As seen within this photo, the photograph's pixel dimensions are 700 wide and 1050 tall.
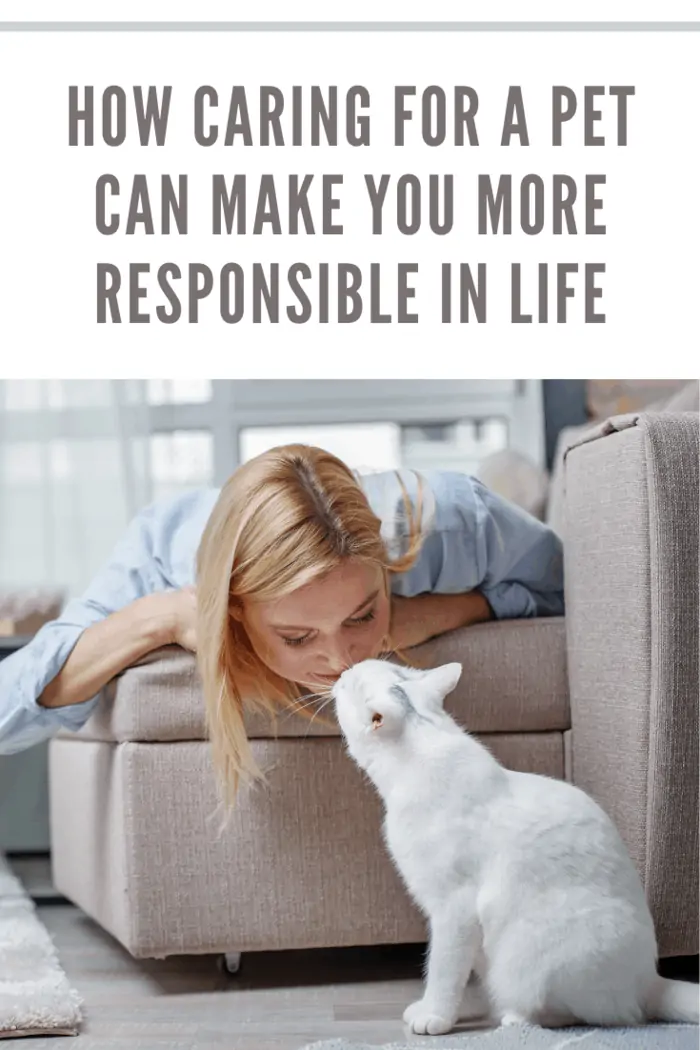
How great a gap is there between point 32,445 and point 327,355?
166 cm

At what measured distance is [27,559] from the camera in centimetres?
294

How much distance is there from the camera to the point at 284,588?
1.36 meters

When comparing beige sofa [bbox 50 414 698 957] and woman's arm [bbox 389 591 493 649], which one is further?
woman's arm [bbox 389 591 493 649]

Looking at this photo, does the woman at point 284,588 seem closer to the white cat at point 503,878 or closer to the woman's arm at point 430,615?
the woman's arm at point 430,615

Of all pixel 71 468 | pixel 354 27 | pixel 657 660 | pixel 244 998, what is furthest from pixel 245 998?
pixel 71 468

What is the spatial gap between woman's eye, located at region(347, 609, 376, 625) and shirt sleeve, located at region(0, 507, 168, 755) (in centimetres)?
36

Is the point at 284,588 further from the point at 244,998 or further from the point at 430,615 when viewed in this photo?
the point at 244,998

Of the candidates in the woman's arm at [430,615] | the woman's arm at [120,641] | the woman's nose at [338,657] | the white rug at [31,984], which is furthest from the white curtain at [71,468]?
the woman's nose at [338,657]

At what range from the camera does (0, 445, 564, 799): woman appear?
1374mm

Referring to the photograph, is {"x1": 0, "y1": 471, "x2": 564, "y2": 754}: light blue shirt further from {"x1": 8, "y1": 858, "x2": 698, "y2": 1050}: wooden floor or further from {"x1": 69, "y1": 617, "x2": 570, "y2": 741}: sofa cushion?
{"x1": 8, "y1": 858, "x2": 698, "y2": 1050}: wooden floor

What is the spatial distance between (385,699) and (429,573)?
29 cm

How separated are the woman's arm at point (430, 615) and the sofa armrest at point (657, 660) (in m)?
0.20

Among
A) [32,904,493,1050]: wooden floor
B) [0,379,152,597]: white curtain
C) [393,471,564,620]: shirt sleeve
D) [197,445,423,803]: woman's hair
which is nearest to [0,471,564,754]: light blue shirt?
[393,471,564,620]: shirt sleeve

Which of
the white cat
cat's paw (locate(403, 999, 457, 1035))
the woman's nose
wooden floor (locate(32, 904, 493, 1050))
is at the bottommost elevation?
wooden floor (locate(32, 904, 493, 1050))
